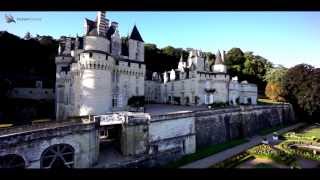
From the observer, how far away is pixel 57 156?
10.9 metres

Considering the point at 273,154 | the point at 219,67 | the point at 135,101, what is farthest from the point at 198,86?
the point at 273,154

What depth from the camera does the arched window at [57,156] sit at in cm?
1056

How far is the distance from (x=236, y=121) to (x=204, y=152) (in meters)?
5.85

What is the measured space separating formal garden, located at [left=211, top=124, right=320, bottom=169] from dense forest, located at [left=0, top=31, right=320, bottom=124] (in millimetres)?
6900

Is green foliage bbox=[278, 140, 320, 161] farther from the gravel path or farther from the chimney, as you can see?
the chimney

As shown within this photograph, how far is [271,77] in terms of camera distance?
105 feet

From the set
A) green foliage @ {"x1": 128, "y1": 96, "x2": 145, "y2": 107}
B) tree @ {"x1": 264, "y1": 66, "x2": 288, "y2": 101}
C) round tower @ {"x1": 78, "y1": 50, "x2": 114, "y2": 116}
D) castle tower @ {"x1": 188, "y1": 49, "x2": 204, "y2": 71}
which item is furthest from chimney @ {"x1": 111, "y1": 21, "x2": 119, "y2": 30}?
tree @ {"x1": 264, "y1": 66, "x2": 288, "y2": 101}

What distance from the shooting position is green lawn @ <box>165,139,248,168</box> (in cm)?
1496

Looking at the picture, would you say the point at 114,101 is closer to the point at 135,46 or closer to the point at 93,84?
the point at 93,84
